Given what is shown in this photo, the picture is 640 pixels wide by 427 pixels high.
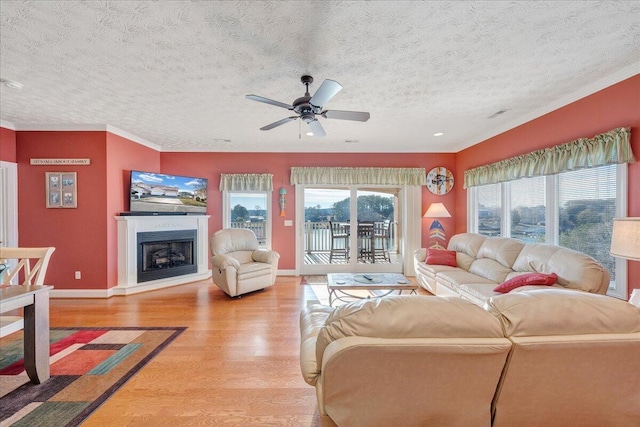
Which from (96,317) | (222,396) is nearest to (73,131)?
(96,317)

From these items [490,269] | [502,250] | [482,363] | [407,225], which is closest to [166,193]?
[407,225]

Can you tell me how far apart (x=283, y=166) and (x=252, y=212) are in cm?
119

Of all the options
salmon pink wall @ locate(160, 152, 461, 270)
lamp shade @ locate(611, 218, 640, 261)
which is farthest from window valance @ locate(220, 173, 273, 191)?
lamp shade @ locate(611, 218, 640, 261)

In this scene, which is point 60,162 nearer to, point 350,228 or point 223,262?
point 223,262

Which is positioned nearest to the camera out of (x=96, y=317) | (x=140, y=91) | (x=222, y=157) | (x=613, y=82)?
(x=613, y=82)

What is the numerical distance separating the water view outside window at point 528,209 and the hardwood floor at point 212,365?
336 centimetres

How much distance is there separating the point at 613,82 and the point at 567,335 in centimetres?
296

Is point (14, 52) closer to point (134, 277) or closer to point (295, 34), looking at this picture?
point (295, 34)

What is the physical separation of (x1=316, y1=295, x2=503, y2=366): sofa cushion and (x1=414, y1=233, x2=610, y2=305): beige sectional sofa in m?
1.99

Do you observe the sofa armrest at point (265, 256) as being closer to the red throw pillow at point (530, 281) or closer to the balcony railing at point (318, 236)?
the balcony railing at point (318, 236)

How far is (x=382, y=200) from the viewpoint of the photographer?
5.74 m

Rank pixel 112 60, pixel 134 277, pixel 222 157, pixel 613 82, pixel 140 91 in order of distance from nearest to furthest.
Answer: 1. pixel 112 60
2. pixel 613 82
3. pixel 140 91
4. pixel 134 277
5. pixel 222 157

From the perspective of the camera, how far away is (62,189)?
4027 mm

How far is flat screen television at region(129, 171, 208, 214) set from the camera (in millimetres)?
4492
